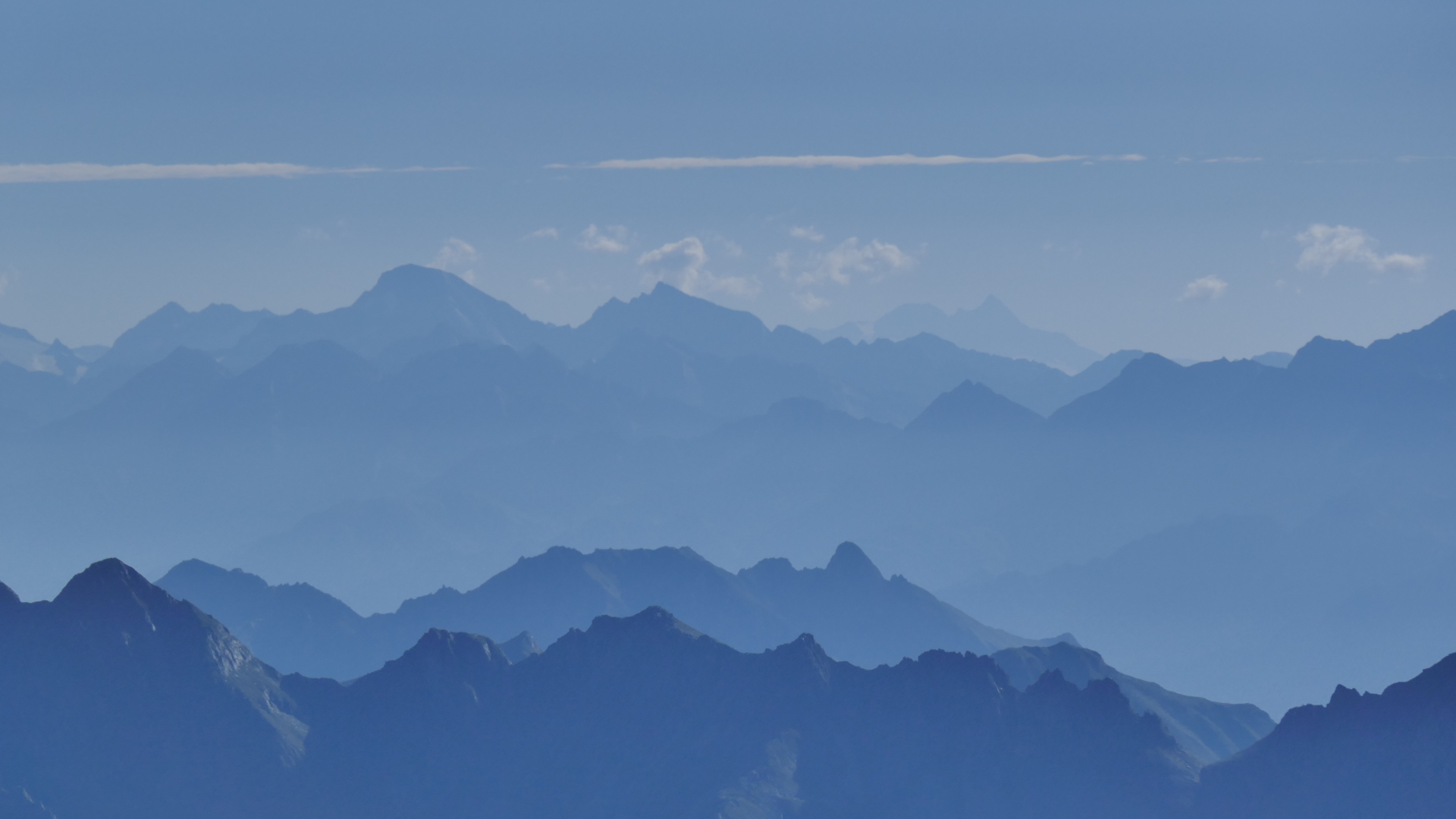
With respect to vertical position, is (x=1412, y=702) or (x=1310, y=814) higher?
(x=1412, y=702)

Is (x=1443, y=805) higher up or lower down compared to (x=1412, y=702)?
lower down

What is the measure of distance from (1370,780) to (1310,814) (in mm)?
9052

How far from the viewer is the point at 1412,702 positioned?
19938 centimetres

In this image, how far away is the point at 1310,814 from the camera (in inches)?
7864

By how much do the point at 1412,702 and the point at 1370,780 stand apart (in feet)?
38.8

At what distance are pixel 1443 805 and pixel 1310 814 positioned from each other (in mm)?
17079

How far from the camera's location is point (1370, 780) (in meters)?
199

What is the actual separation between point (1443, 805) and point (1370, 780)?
10805 millimetres

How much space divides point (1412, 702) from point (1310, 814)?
20252 mm
